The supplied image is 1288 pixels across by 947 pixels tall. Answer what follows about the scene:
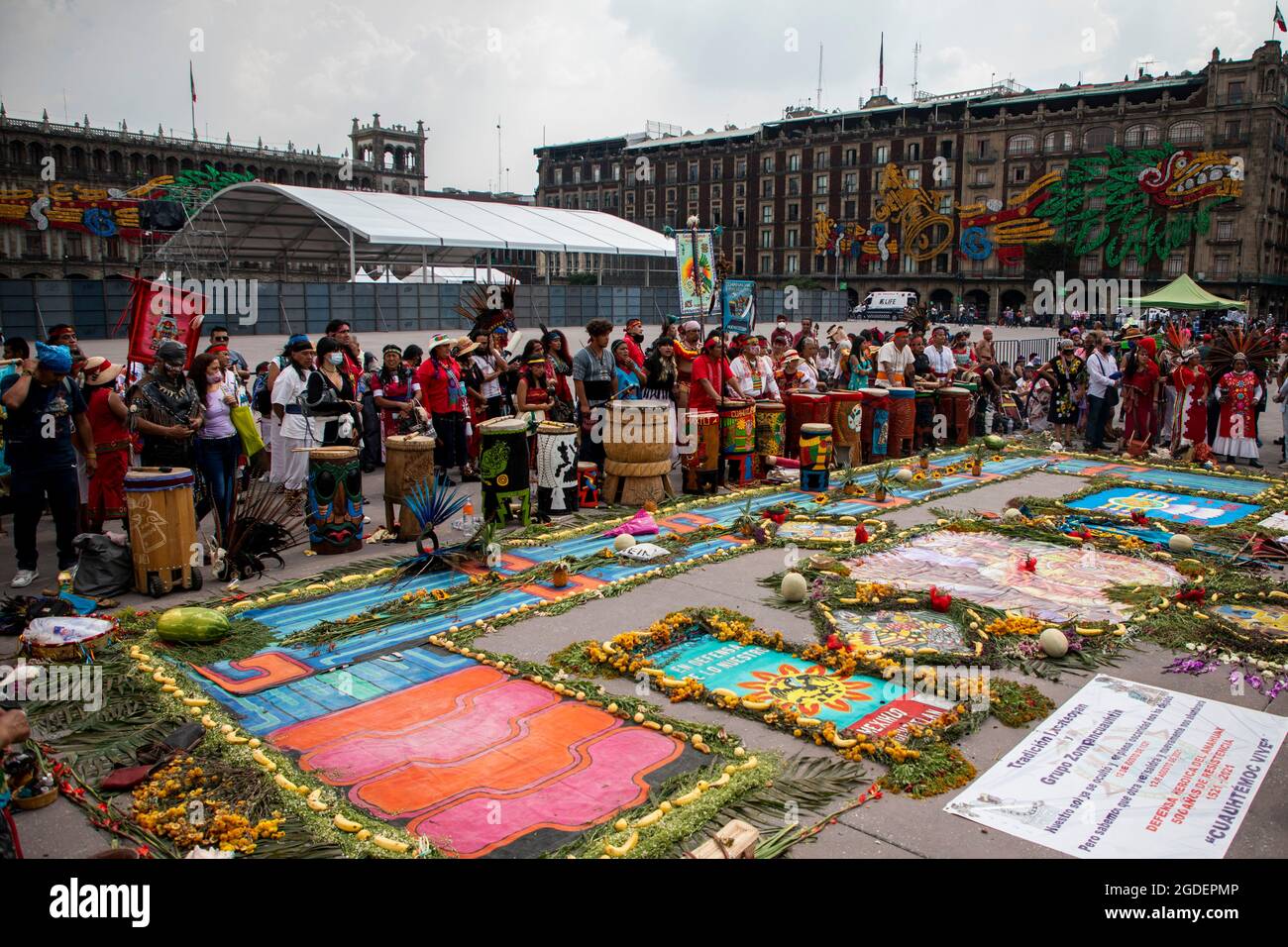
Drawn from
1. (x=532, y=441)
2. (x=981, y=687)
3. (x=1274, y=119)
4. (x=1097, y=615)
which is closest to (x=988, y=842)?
(x=981, y=687)

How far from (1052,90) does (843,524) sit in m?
67.1

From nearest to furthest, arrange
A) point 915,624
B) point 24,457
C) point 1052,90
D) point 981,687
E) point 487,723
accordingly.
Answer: point 487,723, point 981,687, point 915,624, point 24,457, point 1052,90

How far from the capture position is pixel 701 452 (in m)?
10.3

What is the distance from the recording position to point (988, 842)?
12.0ft

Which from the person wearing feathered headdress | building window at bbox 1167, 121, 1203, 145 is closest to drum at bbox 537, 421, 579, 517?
the person wearing feathered headdress

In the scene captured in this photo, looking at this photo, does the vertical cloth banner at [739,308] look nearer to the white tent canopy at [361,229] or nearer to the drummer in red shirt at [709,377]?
the drummer in red shirt at [709,377]

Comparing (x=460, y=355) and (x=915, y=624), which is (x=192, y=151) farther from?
(x=915, y=624)

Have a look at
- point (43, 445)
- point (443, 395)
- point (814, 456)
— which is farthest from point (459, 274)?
point (43, 445)

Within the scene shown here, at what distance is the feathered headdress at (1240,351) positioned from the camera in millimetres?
12881

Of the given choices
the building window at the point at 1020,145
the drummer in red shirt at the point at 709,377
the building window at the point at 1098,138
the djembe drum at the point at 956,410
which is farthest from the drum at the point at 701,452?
the building window at the point at 1020,145

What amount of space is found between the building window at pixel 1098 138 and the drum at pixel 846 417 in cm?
5759

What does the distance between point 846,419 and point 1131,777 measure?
7976 mm

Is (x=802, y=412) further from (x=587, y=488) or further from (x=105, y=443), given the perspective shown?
(x=105, y=443)

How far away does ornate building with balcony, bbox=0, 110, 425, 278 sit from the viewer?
160 feet
